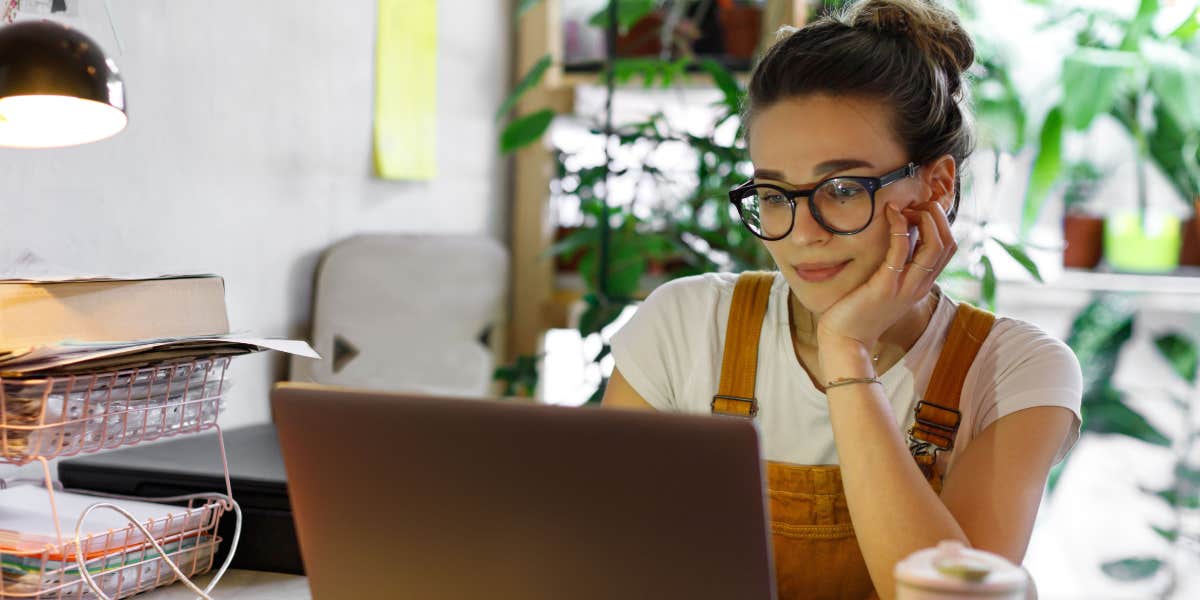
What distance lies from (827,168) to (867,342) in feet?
0.63

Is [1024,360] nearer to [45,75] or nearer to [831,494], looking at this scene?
[831,494]

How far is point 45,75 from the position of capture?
94 cm

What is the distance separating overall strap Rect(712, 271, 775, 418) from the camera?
4.14ft

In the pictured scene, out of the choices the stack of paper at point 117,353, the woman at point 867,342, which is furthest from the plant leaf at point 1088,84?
the stack of paper at point 117,353

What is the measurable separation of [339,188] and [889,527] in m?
1.26

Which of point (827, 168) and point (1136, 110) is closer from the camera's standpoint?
point (827, 168)

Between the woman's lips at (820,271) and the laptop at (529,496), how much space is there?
59 cm

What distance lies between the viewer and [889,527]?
1002mm

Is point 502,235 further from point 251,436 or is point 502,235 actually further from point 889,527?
point 889,527

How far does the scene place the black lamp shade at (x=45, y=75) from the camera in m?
0.94

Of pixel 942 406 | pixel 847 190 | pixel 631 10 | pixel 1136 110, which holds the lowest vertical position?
pixel 942 406

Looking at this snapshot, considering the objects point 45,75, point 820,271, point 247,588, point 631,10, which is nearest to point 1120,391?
point 631,10

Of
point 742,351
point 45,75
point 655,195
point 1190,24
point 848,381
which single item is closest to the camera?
point 45,75

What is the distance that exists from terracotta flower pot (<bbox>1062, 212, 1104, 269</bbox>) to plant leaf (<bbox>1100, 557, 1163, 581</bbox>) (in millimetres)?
718
